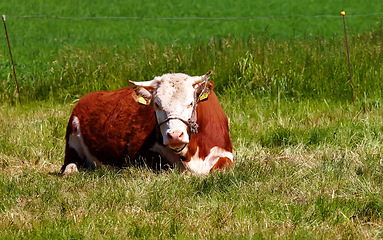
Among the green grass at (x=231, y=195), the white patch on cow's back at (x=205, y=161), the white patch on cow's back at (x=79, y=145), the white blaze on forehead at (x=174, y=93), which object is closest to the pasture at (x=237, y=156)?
the green grass at (x=231, y=195)

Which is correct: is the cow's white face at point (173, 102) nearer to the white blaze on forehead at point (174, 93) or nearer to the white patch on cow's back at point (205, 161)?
the white blaze on forehead at point (174, 93)

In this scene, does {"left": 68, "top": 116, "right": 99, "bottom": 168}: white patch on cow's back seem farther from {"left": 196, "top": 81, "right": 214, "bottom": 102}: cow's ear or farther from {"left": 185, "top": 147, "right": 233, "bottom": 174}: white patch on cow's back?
{"left": 196, "top": 81, "right": 214, "bottom": 102}: cow's ear

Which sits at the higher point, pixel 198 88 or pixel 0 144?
pixel 198 88

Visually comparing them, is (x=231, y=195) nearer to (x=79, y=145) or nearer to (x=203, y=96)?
(x=203, y=96)

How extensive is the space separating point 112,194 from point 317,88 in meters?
4.67

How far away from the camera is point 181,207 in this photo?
4754mm

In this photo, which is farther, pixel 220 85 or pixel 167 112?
pixel 220 85

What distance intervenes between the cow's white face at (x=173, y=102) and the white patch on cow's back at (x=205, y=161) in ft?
1.26

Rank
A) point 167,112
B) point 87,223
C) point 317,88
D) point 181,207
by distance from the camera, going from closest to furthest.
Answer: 1. point 87,223
2. point 181,207
3. point 167,112
4. point 317,88

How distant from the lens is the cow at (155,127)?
537 centimetres

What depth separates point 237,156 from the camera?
258 inches

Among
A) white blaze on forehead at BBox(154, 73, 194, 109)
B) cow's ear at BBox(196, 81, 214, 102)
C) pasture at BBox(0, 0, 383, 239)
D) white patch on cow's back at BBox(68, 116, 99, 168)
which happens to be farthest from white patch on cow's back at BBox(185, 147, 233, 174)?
white patch on cow's back at BBox(68, 116, 99, 168)

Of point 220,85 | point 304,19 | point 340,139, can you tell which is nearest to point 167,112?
point 340,139

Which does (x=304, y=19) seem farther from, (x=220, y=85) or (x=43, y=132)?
(x=43, y=132)
